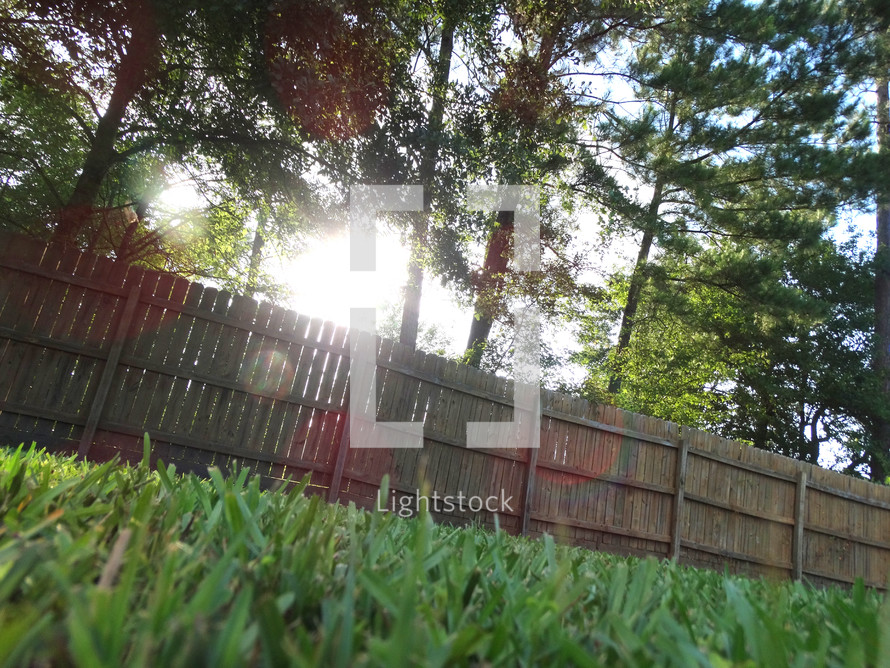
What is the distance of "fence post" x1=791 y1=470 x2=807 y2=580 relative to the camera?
8055 millimetres

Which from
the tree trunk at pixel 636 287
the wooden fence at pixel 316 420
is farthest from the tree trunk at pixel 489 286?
the wooden fence at pixel 316 420

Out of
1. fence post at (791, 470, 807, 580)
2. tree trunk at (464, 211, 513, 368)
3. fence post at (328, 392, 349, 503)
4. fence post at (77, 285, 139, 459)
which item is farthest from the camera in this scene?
tree trunk at (464, 211, 513, 368)

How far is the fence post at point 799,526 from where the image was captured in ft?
26.4

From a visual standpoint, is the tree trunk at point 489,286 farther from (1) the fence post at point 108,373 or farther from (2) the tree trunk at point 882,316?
(2) the tree trunk at point 882,316

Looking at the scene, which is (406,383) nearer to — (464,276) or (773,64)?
(464,276)

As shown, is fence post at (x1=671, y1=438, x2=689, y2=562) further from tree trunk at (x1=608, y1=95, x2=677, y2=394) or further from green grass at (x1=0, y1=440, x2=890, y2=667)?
green grass at (x1=0, y1=440, x2=890, y2=667)

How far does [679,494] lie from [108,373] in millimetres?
6767

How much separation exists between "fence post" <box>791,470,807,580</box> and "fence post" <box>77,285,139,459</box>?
9.11 m

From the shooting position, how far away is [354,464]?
5.65m

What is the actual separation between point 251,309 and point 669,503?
19.0 ft

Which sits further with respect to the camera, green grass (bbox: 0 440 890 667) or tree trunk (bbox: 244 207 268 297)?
tree trunk (bbox: 244 207 268 297)

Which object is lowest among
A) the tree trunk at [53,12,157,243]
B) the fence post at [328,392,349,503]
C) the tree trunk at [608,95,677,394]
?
the fence post at [328,392,349,503]

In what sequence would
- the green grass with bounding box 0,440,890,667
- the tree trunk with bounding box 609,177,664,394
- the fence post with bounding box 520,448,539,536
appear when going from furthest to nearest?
the tree trunk with bounding box 609,177,664,394 → the fence post with bounding box 520,448,539,536 → the green grass with bounding box 0,440,890,667

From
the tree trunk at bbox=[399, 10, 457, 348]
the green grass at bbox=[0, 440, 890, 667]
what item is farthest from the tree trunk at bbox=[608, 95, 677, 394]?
the green grass at bbox=[0, 440, 890, 667]
